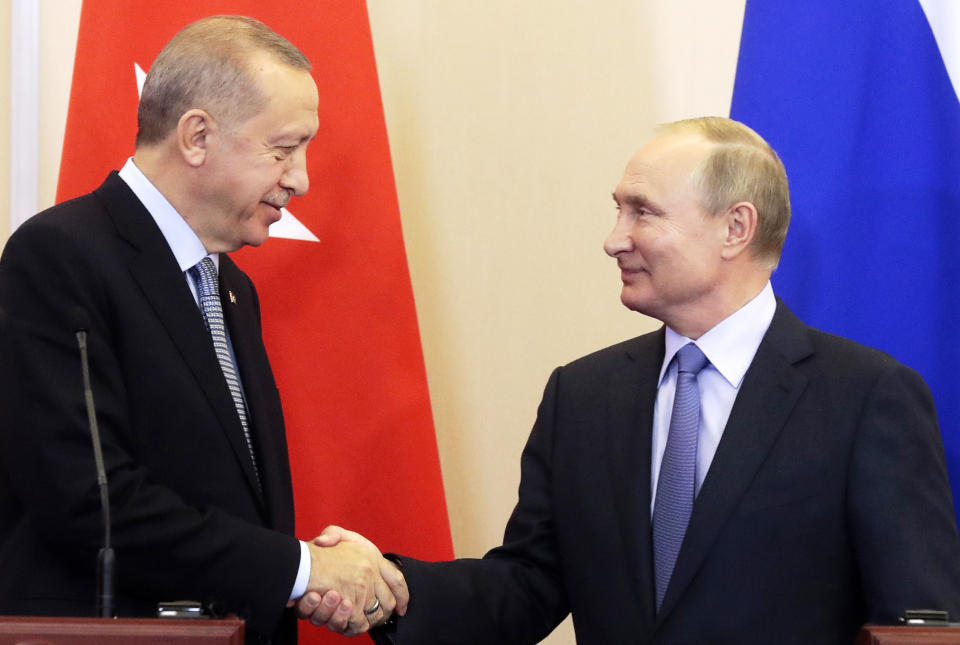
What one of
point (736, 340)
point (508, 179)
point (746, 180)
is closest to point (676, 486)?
point (736, 340)

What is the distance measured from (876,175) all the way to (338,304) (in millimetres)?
1278

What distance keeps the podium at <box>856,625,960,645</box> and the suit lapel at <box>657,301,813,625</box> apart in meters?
0.65

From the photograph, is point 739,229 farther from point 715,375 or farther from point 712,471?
point 712,471

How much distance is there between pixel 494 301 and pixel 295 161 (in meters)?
1.16

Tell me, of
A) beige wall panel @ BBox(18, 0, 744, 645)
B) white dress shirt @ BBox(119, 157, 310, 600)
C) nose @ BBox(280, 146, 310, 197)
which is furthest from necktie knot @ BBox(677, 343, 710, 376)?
beige wall panel @ BBox(18, 0, 744, 645)

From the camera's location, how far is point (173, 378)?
2.19 meters

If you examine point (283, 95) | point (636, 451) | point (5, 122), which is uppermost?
point (5, 122)

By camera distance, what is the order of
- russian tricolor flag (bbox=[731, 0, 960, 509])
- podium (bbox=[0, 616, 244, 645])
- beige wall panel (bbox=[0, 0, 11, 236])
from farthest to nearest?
1. beige wall panel (bbox=[0, 0, 11, 236])
2. russian tricolor flag (bbox=[731, 0, 960, 509])
3. podium (bbox=[0, 616, 244, 645])

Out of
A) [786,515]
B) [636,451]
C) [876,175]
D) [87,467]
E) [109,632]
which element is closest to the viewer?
[109,632]

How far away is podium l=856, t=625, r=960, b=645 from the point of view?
147 centimetres

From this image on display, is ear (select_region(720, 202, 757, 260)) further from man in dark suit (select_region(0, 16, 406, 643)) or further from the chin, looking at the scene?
man in dark suit (select_region(0, 16, 406, 643))

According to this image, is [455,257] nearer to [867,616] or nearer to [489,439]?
[489,439]

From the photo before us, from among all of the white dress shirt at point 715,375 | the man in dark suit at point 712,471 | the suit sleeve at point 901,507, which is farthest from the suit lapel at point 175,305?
the suit sleeve at point 901,507

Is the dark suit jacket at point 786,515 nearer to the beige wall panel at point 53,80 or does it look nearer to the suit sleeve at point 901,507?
the suit sleeve at point 901,507
